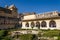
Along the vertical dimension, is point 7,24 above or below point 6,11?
below

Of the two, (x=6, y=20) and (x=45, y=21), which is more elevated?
(x=6, y=20)

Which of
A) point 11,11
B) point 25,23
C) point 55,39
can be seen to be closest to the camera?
point 55,39

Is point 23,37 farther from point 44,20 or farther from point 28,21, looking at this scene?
point 28,21

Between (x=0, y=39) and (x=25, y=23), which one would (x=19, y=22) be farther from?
(x=0, y=39)

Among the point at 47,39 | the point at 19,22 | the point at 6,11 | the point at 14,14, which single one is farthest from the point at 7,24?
the point at 47,39

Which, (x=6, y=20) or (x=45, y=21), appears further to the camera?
(x=6, y=20)

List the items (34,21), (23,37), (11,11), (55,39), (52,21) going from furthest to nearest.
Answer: (11,11), (34,21), (52,21), (23,37), (55,39)

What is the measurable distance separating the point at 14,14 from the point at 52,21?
74.2 feet

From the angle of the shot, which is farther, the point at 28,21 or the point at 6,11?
the point at 6,11

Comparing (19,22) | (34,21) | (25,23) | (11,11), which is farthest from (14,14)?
(34,21)

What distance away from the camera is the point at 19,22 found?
43.0 metres

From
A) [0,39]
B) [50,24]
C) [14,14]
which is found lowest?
[0,39]

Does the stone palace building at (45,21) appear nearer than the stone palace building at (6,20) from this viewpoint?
Yes

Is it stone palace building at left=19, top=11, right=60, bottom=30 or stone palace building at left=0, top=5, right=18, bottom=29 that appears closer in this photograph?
stone palace building at left=19, top=11, right=60, bottom=30
